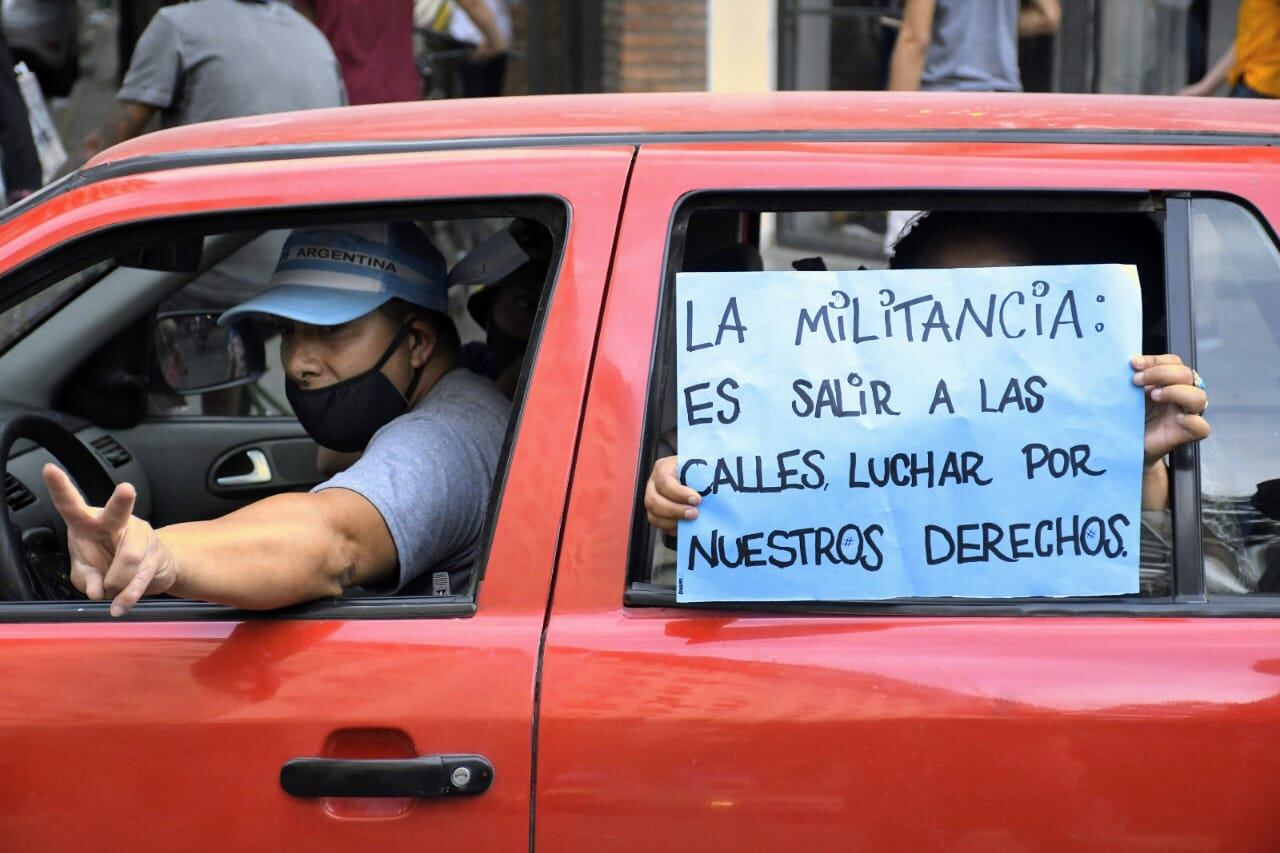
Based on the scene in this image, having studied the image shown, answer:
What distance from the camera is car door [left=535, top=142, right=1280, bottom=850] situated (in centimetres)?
177

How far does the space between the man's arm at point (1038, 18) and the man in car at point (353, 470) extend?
4.16 m

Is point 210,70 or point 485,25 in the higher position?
point 485,25

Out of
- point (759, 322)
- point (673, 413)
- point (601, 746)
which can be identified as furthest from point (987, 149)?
point (601, 746)

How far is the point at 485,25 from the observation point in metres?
7.67

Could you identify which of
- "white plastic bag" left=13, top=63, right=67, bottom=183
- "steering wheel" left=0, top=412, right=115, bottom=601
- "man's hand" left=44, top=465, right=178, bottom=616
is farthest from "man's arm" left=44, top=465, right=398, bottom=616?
"white plastic bag" left=13, top=63, right=67, bottom=183

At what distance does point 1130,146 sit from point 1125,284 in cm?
23

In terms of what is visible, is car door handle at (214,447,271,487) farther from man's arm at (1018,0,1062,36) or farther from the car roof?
man's arm at (1018,0,1062,36)

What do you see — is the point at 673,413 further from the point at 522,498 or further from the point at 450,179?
the point at 450,179

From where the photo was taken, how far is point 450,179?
6.52 feet

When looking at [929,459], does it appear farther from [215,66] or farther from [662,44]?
[662,44]

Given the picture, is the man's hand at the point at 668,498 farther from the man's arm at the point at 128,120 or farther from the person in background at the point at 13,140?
the person in background at the point at 13,140

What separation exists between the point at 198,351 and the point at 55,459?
0.70 meters

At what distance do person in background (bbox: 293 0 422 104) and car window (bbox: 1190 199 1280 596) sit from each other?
14.4 ft

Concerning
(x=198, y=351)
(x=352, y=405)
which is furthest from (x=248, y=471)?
(x=352, y=405)
